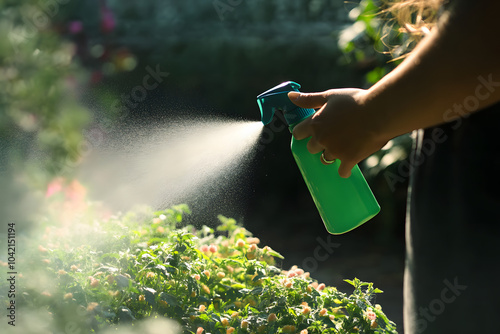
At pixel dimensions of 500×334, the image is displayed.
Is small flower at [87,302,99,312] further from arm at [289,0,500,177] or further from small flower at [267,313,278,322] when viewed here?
arm at [289,0,500,177]

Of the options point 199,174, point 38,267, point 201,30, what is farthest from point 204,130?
point 201,30

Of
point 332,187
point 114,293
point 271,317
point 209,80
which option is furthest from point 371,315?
point 209,80

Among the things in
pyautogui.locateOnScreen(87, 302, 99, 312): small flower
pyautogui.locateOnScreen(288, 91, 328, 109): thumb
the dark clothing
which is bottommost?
the dark clothing

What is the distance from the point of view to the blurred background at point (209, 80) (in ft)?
12.0

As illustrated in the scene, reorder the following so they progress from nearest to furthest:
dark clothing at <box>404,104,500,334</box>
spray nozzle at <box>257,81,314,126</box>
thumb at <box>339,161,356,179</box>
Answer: dark clothing at <box>404,104,500,334</box>
thumb at <box>339,161,356,179</box>
spray nozzle at <box>257,81,314,126</box>

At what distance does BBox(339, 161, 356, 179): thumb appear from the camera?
131 centimetres

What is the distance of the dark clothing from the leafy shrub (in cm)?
39

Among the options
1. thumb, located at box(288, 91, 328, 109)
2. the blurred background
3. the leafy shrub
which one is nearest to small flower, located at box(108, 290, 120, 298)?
the leafy shrub

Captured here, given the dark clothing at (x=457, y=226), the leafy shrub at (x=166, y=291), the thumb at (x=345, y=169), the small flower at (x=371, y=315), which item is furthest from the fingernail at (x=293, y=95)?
the small flower at (x=371, y=315)

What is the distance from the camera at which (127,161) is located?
8.19 ft

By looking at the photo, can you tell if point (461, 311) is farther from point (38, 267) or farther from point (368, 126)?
point (38, 267)

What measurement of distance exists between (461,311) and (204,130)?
4.00 ft

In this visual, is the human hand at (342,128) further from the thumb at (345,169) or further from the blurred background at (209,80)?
the blurred background at (209,80)

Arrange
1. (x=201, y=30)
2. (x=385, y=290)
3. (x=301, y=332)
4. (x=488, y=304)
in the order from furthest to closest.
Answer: (x=201, y=30), (x=385, y=290), (x=301, y=332), (x=488, y=304)
